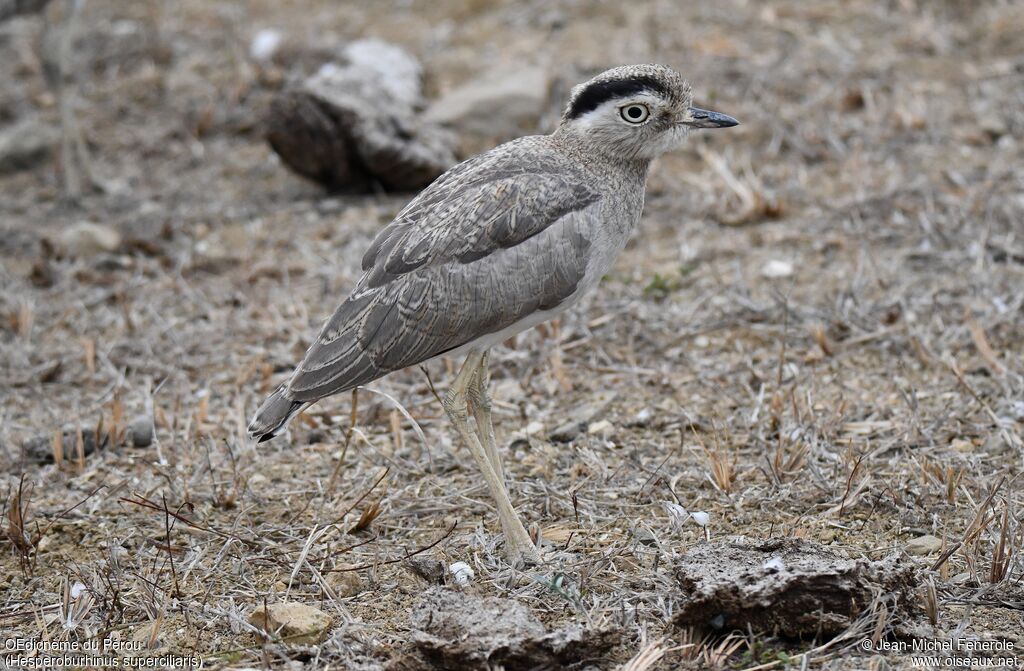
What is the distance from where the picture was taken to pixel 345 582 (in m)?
4.52

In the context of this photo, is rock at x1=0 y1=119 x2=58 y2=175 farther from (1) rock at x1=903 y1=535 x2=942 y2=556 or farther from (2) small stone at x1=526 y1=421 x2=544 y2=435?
(1) rock at x1=903 y1=535 x2=942 y2=556

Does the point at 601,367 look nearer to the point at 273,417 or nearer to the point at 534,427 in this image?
the point at 534,427

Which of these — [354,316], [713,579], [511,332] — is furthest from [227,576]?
[713,579]

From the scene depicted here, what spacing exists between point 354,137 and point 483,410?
11.6 ft

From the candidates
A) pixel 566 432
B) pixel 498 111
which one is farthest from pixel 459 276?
pixel 498 111

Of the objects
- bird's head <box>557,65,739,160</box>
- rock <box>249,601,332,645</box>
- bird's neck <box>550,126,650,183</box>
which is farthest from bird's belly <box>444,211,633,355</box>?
rock <box>249,601,332,645</box>

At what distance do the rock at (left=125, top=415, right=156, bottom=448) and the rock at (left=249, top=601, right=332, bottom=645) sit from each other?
1.81 m

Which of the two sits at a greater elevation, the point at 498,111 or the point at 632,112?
the point at 632,112

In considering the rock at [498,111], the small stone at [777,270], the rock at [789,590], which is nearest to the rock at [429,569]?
the rock at [789,590]

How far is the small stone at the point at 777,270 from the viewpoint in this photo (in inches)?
278

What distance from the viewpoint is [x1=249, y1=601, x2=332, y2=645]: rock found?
161 inches

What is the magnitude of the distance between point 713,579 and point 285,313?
3880 millimetres

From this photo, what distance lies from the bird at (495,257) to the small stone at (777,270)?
6.83 ft

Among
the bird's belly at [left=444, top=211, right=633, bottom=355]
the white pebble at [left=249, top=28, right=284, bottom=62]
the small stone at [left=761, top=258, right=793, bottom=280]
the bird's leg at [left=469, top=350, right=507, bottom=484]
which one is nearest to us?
the bird's belly at [left=444, top=211, right=633, bottom=355]
